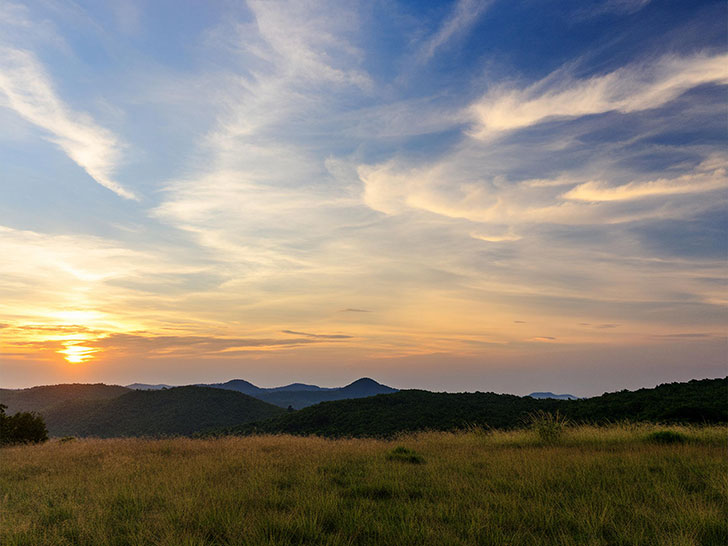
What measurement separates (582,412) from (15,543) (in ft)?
131

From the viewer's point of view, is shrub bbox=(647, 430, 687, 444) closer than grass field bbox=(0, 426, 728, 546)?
No

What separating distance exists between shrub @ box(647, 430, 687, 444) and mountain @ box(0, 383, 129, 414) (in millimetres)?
136019

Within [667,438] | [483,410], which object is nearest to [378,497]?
[667,438]

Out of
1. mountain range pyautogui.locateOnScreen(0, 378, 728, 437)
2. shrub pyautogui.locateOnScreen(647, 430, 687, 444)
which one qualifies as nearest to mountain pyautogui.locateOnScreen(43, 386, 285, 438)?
mountain range pyautogui.locateOnScreen(0, 378, 728, 437)

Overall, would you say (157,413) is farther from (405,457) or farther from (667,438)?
(667,438)

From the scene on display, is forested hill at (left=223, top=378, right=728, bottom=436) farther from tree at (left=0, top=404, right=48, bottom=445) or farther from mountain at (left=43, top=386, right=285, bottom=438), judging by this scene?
mountain at (left=43, top=386, right=285, bottom=438)

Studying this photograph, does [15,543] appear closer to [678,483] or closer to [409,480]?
[409,480]

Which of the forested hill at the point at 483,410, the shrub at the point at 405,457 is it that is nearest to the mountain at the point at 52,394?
the forested hill at the point at 483,410

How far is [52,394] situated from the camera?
13112 cm

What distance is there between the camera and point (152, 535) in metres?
5.14

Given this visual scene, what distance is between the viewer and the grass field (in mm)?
5117

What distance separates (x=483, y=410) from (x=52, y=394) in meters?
141

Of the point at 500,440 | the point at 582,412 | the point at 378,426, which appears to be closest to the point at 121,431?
the point at 378,426

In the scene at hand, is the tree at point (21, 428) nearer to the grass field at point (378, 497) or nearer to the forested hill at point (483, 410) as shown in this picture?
the grass field at point (378, 497)
